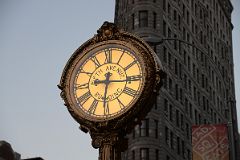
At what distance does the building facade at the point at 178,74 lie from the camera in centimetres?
5919

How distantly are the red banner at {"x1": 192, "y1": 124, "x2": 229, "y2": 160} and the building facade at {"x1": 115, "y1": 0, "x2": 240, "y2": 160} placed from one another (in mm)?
35857

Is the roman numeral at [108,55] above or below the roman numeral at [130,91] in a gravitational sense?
above

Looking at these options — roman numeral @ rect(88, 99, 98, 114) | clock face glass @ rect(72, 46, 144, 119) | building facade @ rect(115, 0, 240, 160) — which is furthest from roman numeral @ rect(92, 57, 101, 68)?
building facade @ rect(115, 0, 240, 160)

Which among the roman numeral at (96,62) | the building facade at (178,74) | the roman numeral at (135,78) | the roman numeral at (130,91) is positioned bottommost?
the roman numeral at (130,91)

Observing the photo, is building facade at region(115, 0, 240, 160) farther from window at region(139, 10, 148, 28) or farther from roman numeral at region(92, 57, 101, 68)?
roman numeral at region(92, 57, 101, 68)

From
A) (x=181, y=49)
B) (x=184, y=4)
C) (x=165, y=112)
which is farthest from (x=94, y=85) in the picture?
(x=184, y=4)

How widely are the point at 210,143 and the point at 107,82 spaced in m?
7.60

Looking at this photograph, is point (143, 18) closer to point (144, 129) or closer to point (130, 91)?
point (144, 129)

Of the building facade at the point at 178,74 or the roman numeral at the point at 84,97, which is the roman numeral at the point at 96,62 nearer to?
the roman numeral at the point at 84,97

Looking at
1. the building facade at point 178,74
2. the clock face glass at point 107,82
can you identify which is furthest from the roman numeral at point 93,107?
the building facade at point 178,74

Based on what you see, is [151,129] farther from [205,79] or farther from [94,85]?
[94,85]

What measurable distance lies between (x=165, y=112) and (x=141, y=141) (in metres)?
5.95

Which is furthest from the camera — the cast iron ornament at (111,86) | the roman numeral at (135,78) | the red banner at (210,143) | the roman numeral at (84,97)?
the red banner at (210,143)

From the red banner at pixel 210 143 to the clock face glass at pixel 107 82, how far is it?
6588 mm
